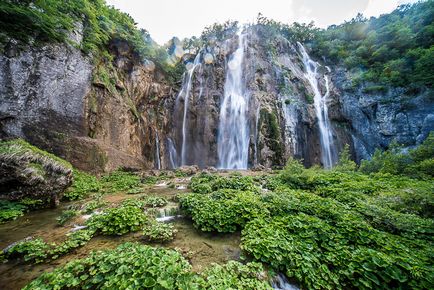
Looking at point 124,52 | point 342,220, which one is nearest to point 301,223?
point 342,220

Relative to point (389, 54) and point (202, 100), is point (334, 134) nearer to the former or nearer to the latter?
point (389, 54)

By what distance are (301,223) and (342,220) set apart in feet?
2.79

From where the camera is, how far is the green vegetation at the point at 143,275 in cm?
246

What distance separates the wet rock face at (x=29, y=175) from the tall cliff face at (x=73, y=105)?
10.6ft

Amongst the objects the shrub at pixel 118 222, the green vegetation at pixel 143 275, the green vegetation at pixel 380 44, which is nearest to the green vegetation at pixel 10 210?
the shrub at pixel 118 222

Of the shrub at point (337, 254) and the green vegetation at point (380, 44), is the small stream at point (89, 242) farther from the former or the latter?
the green vegetation at point (380, 44)

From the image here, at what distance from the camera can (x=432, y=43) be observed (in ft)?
59.9

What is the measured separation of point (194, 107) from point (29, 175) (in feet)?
52.5

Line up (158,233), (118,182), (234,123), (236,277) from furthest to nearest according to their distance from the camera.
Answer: (234,123), (118,182), (158,233), (236,277)

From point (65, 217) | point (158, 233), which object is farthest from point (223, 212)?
point (65, 217)

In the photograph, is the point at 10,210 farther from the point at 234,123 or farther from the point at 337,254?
the point at 234,123

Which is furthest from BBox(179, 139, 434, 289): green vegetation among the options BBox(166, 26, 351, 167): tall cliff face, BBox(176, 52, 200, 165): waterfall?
BBox(176, 52, 200, 165): waterfall

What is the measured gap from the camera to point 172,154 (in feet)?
63.4

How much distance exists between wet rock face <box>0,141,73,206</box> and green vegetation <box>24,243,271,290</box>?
4.90 m
